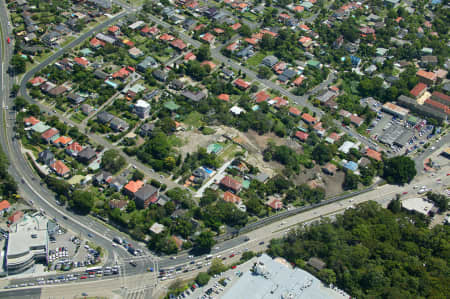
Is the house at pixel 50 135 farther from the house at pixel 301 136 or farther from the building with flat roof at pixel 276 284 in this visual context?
the house at pixel 301 136

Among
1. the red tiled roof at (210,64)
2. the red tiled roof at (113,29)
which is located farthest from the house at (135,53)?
the red tiled roof at (210,64)


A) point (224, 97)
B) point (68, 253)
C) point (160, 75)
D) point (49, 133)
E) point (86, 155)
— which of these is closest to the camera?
point (68, 253)

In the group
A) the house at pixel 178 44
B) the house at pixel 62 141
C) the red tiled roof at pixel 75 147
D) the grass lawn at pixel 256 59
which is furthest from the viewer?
the house at pixel 178 44

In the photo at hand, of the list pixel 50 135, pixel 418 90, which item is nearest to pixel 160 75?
pixel 50 135

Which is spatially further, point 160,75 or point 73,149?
point 160,75

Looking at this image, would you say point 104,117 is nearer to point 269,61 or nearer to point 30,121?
point 30,121

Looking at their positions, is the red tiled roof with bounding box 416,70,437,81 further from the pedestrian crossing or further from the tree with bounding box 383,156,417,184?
the pedestrian crossing
